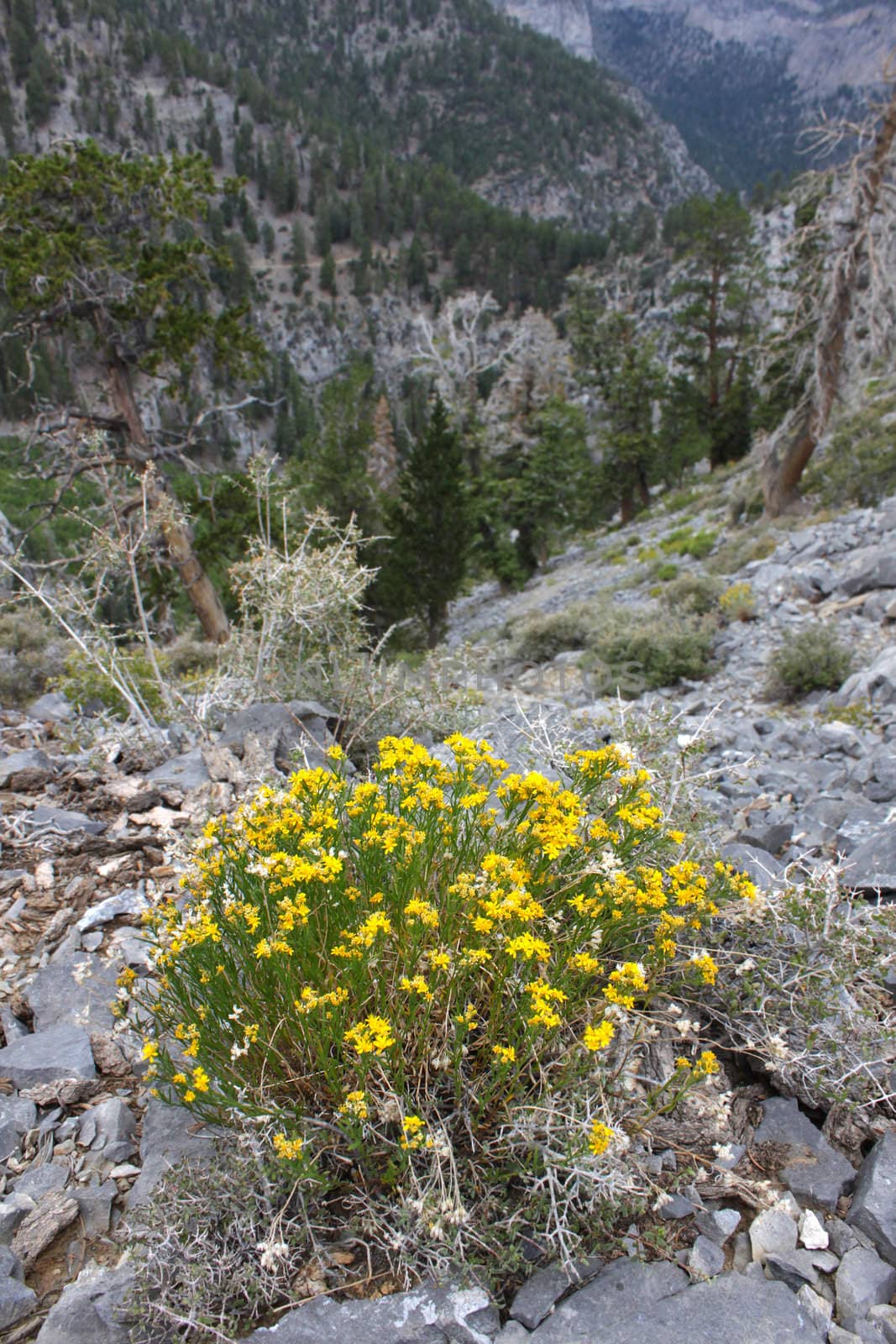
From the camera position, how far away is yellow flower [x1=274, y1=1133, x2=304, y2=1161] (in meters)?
1.72

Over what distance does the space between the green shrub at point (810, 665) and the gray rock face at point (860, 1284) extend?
6349 mm

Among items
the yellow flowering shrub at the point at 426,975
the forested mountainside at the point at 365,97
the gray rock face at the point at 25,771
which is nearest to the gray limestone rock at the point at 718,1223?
the yellow flowering shrub at the point at 426,975

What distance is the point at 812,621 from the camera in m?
8.83

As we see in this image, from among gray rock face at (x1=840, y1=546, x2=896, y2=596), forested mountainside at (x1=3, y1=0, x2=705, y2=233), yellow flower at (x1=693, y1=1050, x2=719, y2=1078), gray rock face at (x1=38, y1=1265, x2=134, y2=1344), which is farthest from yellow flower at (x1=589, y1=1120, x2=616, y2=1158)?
forested mountainside at (x1=3, y1=0, x2=705, y2=233)

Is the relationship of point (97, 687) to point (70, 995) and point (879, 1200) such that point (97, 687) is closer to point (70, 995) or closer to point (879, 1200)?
point (70, 995)

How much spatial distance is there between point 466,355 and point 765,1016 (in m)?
27.3

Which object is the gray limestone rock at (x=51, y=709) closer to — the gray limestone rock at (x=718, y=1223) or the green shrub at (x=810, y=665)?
the gray limestone rock at (x=718, y=1223)

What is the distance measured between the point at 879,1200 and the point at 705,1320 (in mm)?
648

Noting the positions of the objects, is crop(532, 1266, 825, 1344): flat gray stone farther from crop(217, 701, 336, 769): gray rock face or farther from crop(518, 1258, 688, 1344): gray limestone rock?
crop(217, 701, 336, 769): gray rock face

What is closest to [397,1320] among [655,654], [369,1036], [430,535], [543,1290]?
[543,1290]

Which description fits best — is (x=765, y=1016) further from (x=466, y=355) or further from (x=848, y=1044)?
(x=466, y=355)

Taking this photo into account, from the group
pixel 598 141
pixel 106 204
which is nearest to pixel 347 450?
pixel 106 204

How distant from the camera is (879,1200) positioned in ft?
6.69

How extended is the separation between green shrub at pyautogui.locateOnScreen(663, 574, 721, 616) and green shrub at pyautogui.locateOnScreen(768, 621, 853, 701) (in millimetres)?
2340
